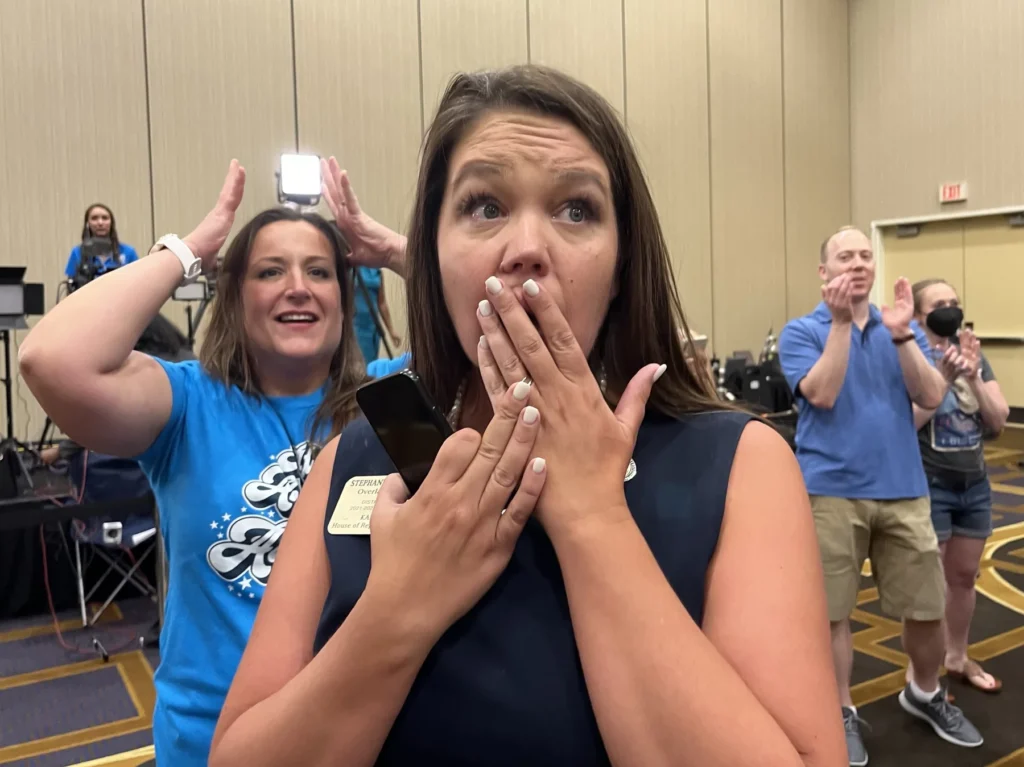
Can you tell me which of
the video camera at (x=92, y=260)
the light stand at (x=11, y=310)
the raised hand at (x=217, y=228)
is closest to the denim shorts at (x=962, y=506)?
the raised hand at (x=217, y=228)

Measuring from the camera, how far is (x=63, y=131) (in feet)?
19.3

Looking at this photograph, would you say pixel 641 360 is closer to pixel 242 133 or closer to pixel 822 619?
pixel 822 619

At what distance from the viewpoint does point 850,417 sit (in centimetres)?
254

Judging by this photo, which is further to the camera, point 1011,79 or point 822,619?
point 1011,79

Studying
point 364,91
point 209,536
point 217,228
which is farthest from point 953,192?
point 209,536

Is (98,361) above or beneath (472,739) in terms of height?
above

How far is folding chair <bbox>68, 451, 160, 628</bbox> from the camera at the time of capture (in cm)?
350

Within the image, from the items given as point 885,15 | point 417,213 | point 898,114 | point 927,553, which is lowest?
point 927,553

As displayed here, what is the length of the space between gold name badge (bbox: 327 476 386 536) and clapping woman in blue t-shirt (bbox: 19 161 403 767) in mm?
421

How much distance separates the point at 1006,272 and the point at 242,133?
7.44m

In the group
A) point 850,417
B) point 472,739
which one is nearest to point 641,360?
point 472,739

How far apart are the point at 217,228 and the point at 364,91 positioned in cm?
593

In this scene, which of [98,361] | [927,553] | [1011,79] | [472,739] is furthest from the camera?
[1011,79]

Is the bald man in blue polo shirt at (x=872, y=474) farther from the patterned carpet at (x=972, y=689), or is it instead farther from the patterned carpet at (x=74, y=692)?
the patterned carpet at (x=74, y=692)
